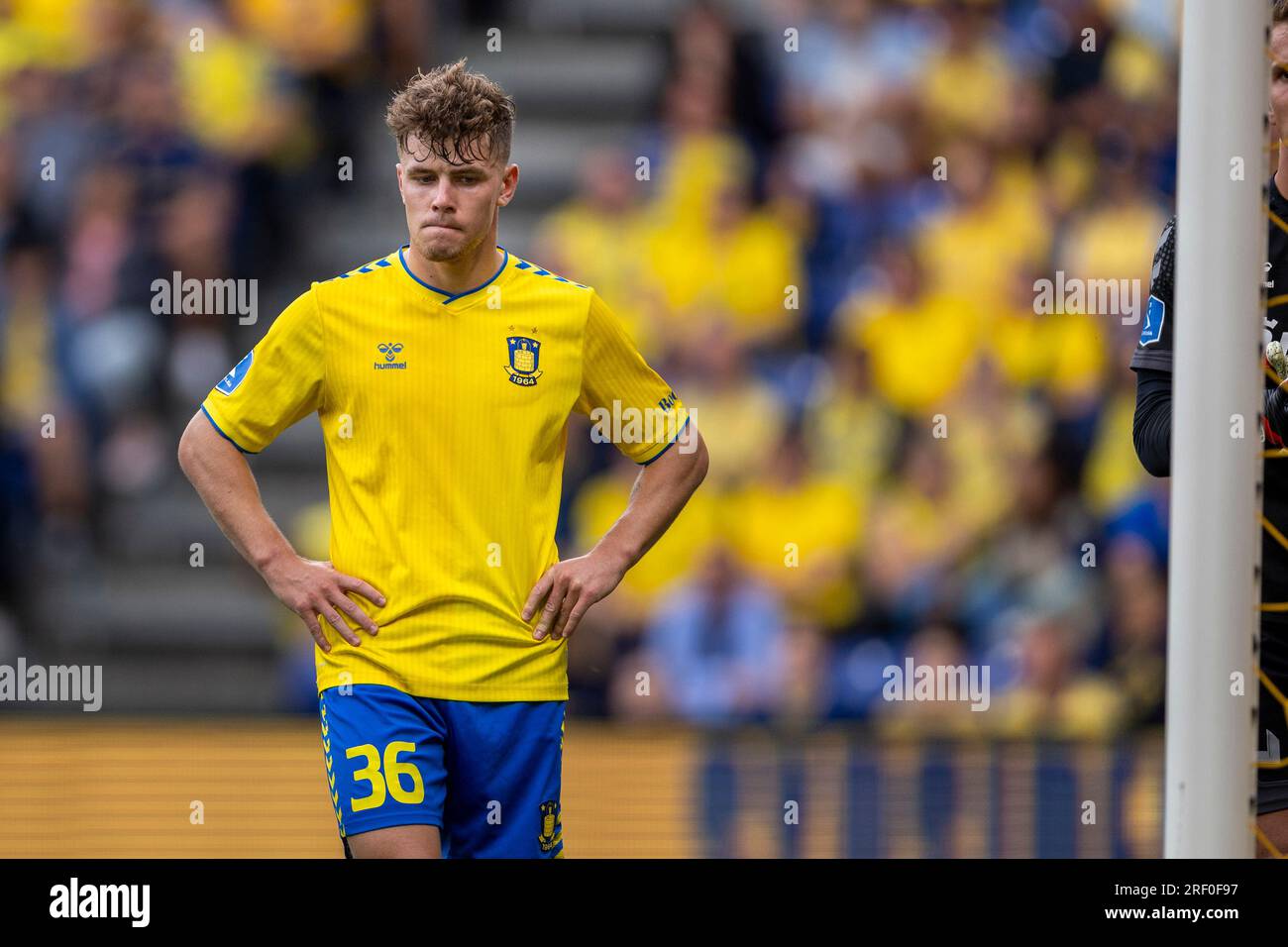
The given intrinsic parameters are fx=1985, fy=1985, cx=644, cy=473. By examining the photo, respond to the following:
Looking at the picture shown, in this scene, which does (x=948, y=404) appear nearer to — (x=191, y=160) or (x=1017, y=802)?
(x=1017, y=802)

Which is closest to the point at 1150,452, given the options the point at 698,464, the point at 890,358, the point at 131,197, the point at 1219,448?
the point at 1219,448

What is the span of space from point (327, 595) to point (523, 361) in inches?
25.6

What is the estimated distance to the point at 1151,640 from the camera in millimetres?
7531

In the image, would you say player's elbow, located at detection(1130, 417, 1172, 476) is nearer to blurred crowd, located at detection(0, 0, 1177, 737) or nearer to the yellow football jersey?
the yellow football jersey

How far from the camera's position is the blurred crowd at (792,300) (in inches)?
304

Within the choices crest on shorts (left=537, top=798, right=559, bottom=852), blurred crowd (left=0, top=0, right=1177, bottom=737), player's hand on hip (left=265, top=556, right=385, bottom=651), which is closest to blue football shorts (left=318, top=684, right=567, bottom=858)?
crest on shorts (left=537, top=798, right=559, bottom=852)

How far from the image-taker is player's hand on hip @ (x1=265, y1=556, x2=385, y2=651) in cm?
412

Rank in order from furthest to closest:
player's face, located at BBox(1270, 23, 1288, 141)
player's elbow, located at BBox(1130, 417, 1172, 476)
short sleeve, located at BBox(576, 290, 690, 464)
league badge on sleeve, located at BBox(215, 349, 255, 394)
Result: short sleeve, located at BBox(576, 290, 690, 464), league badge on sleeve, located at BBox(215, 349, 255, 394), player's face, located at BBox(1270, 23, 1288, 141), player's elbow, located at BBox(1130, 417, 1172, 476)

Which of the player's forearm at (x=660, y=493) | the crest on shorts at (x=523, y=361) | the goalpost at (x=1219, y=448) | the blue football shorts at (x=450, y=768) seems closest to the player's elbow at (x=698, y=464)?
the player's forearm at (x=660, y=493)

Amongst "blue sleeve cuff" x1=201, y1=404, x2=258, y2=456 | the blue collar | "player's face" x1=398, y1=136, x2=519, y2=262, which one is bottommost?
"blue sleeve cuff" x1=201, y1=404, x2=258, y2=456

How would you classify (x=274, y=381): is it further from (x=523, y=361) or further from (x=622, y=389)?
(x=622, y=389)

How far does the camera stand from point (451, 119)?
411 centimetres
